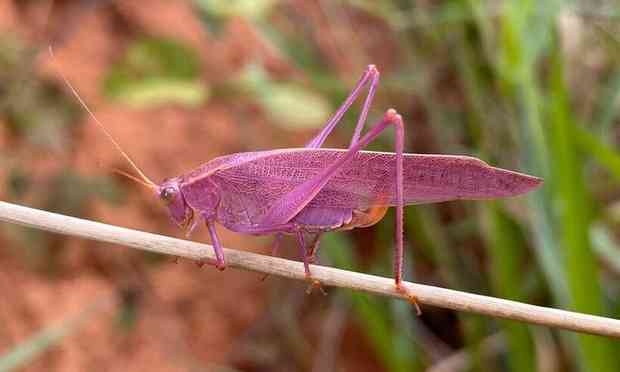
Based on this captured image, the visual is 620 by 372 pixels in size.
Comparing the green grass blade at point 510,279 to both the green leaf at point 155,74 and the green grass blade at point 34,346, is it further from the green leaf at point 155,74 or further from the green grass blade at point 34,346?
the green grass blade at point 34,346

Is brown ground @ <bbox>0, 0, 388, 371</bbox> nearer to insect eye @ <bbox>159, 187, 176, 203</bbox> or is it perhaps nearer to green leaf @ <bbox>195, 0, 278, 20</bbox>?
green leaf @ <bbox>195, 0, 278, 20</bbox>

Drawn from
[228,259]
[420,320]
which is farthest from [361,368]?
[228,259]

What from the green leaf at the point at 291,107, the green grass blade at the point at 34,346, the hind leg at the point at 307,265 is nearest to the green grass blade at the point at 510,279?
Result: the green leaf at the point at 291,107

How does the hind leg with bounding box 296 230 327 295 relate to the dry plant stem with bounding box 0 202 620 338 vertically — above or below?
below

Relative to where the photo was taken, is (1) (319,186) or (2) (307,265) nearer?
(2) (307,265)

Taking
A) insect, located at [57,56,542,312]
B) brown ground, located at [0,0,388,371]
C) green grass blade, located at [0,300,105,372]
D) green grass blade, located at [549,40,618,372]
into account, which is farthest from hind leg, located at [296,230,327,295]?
brown ground, located at [0,0,388,371]

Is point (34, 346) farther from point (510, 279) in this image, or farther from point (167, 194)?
point (510, 279)

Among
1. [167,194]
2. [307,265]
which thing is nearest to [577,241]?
[307,265]
